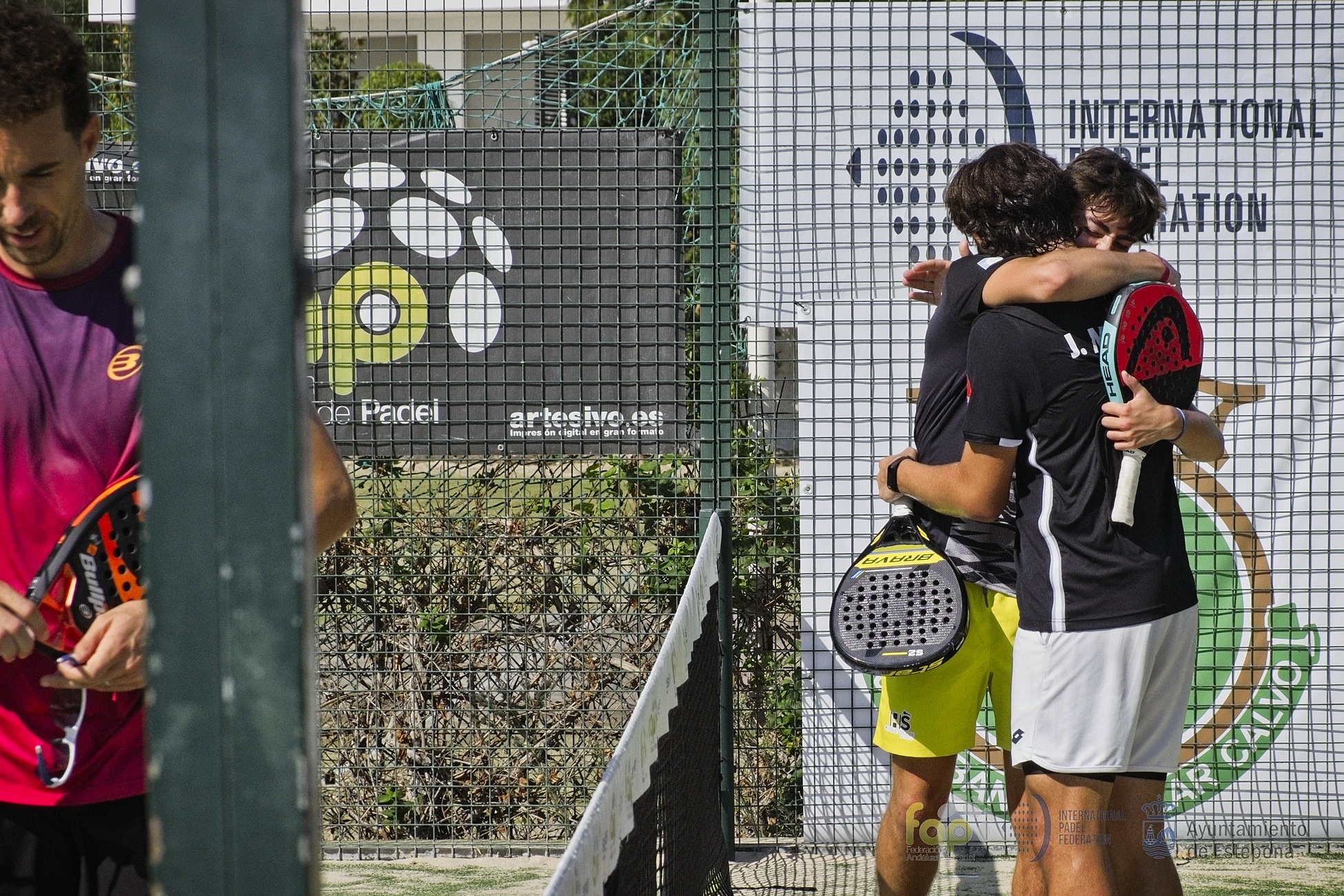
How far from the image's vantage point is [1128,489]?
2.46 meters

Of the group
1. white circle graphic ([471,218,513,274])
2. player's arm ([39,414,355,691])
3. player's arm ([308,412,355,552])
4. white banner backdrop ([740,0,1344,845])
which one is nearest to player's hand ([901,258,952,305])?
white banner backdrop ([740,0,1344,845])

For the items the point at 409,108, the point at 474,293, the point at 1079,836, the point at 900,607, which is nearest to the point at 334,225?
the point at 474,293

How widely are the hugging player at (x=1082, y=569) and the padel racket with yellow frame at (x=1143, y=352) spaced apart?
3cm

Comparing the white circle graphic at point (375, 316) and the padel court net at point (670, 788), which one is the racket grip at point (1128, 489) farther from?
the white circle graphic at point (375, 316)

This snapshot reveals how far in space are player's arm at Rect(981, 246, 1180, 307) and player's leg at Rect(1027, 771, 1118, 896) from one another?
990 millimetres

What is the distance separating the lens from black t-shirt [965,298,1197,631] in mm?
2453

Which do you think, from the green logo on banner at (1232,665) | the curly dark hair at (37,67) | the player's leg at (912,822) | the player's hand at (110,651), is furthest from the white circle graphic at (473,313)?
the player's hand at (110,651)

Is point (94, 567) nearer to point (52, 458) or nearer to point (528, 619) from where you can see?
point (52, 458)

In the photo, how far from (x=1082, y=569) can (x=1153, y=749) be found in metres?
0.40

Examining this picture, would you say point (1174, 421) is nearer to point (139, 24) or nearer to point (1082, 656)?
point (1082, 656)

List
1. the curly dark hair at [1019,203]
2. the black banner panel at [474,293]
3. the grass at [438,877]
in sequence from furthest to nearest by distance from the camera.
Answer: the black banner panel at [474,293]
the grass at [438,877]
the curly dark hair at [1019,203]

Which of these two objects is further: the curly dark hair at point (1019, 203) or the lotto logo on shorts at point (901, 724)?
the lotto logo on shorts at point (901, 724)

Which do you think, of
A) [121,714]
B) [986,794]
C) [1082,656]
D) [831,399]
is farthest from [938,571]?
[121,714]

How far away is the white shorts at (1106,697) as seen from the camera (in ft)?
7.93
